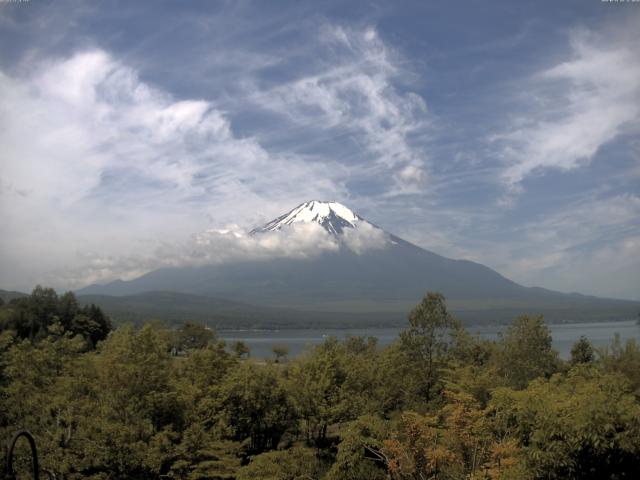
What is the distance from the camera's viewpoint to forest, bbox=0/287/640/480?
12461 mm

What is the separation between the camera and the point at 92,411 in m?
21.6

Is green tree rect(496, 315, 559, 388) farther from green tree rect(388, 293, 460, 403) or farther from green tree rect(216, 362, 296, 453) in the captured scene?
green tree rect(216, 362, 296, 453)

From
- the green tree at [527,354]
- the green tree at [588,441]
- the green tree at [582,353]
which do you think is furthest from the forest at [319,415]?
the green tree at [582,353]

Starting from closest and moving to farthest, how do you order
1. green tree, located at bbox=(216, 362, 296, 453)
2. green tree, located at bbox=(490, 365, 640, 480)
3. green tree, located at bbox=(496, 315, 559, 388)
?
green tree, located at bbox=(490, 365, 640, 480) < green tree, located at bbox=(216, 362, 296, 453) < green tree, located at bbox=(496, 315, 559, 388)

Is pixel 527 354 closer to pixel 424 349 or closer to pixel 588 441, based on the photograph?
pixel 424 349

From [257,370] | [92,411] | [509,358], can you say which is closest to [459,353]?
[509,358]

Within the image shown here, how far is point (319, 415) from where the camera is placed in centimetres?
2522

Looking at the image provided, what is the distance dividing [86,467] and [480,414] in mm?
13215

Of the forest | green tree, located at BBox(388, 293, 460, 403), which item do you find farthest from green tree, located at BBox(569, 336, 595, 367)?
green tree, located at BBox(388, 293, 460, 403)

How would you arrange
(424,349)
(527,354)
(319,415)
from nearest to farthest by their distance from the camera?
(319,415)
(424,349)
(527,354)

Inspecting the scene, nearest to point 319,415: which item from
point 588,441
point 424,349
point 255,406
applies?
point 255,406

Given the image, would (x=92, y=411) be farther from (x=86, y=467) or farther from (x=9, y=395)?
(x=9, y=395)

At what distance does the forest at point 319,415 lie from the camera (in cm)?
1246

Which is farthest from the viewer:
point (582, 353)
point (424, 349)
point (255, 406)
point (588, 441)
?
point (582, 353)
